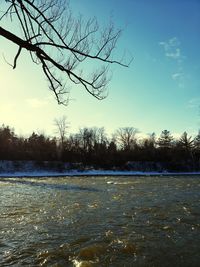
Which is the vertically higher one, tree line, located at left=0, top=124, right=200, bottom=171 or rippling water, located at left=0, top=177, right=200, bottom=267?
tree line, located at left=0, top=124, right=200, bottom=171

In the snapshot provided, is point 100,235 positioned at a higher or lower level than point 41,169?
lower

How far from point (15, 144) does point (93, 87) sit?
59758mm

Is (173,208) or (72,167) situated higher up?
(72,167)

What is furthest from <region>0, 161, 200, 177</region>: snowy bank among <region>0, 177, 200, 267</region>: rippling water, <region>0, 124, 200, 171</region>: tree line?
<region>0, 177, 200, 267</region>: rippling water

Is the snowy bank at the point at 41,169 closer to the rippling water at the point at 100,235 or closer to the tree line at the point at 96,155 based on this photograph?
the tree line at the point at 96,155

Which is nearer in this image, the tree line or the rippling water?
the rippling water

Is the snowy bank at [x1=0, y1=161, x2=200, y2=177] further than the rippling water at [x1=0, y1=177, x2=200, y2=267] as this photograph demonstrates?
Yes

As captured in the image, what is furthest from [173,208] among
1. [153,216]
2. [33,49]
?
[33,49]

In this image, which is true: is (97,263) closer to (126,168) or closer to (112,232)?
(112,232)

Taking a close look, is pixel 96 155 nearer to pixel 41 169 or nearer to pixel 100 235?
pixel 41 169

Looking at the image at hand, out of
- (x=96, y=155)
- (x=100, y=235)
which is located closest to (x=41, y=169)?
(x=96, y=155)

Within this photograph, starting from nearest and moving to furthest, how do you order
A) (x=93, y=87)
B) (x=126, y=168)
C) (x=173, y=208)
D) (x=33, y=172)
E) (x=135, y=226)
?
(x=93, y=87)
(x=135, y=226)
(x=173, y=208)
(x=33, y=172)
(x=126, y=168)

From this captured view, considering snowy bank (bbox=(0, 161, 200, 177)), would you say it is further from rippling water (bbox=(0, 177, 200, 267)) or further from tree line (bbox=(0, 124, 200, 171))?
rippling water (bbox=(0, 177, 200, 267))

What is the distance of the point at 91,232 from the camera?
30.5 feet
